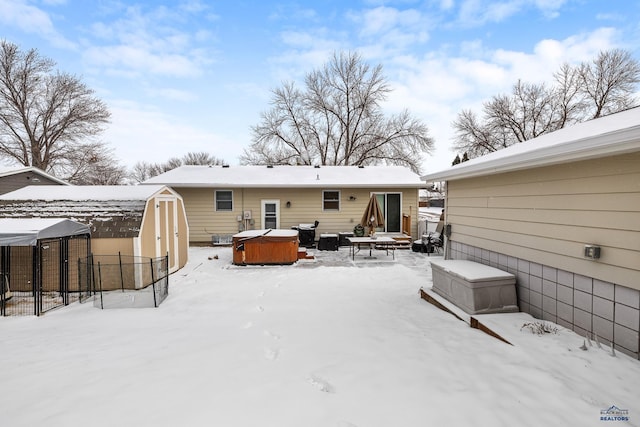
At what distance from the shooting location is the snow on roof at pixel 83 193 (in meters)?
7.05

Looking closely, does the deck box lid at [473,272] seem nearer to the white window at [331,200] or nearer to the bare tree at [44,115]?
the white window at [331,200]

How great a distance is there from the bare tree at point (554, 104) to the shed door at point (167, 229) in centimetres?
2440

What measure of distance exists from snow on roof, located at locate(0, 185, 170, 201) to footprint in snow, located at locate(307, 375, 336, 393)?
6031 mm

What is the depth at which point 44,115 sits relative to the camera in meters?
20.1

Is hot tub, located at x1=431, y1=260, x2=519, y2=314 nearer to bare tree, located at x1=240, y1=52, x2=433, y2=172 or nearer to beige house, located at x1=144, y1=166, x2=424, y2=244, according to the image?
beige house, located at x1=144, y1=166, x2=424, y2=244

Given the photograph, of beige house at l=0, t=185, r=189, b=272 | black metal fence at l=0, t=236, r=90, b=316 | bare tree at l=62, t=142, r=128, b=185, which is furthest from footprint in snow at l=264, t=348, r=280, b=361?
bare tree at l=62, t=142, r=128, b=185

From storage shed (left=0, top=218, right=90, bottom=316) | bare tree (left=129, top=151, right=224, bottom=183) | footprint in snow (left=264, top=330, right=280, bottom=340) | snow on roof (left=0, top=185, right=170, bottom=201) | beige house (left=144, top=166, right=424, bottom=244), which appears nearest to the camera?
footprint in snow (left=264, top=330, right=280, bottom=340)

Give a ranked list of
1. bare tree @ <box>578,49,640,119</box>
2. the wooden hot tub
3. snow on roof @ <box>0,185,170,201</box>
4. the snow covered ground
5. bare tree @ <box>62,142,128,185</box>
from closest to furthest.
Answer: the snow covered ground < snow on roof @ <box>0,185,170,201</box> < the wooden hot tub < bare tree @ <box>578,49,640,119</box> < bare tree @ <box>62,142,128,185</box>

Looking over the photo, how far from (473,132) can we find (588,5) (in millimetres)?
17464

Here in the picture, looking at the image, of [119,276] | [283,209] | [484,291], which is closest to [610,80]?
[283,209]

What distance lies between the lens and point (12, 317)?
15.8 feet

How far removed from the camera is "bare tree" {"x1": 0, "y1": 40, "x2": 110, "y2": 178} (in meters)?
19.0

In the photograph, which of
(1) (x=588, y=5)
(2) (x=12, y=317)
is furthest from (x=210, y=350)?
(1) (x=588, y=5)

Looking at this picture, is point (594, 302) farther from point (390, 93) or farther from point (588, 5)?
point (390, 93)
